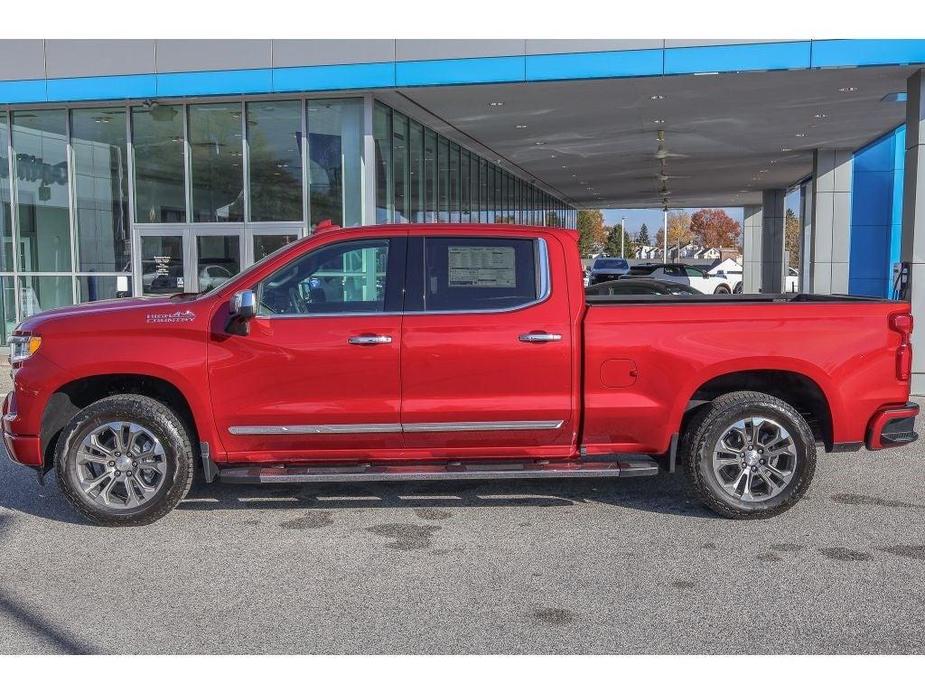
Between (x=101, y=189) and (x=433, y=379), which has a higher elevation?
(x=101, y=189)

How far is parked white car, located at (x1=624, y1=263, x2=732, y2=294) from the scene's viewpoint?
118 feet

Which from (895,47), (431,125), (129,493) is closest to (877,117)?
(895,47)

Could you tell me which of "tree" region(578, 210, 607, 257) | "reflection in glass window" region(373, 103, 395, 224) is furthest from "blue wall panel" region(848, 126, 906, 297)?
"tree" region(578, 210, 607, 257)

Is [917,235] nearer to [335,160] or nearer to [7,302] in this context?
[335,160]

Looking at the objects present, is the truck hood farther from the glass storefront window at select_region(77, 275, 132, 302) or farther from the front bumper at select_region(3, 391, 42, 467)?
the glass storefront window at select_region(77, 275, 132, 302)

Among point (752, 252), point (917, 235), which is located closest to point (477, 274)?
point (917, 235)

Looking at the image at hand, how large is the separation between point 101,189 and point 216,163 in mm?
2373

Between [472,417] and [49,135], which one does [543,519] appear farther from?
[49,135]

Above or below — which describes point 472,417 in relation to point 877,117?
below

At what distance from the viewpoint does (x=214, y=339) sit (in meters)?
6.00

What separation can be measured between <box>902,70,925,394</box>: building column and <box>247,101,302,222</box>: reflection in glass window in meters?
9.46

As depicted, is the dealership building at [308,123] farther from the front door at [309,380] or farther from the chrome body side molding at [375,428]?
the front door at [309,380]

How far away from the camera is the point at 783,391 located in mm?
6559

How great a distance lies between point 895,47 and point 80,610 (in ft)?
39.0
